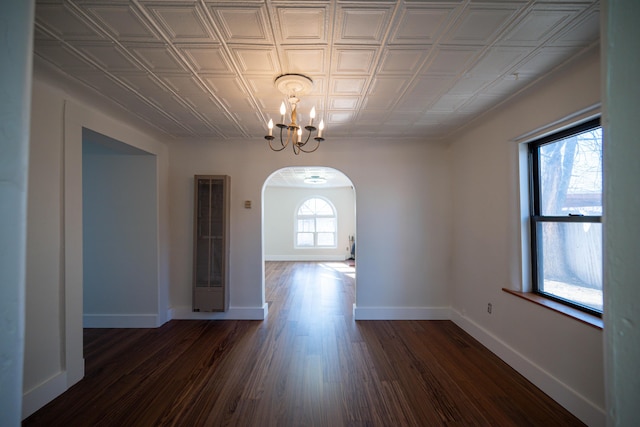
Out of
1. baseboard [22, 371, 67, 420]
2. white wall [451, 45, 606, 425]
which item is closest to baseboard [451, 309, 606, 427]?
white wall [451, 45, 606, 425]

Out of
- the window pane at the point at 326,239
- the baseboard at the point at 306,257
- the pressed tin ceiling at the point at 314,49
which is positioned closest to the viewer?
the pressed tin ceiling at the point at 314,49

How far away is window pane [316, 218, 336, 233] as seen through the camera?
9.08 meters

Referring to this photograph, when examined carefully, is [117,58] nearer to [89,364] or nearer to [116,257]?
[116,257]

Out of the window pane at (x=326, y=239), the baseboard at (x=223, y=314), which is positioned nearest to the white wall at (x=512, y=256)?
the baseboard at (x=223, y=314)

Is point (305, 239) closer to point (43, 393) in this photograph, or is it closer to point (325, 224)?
point (325, 224)

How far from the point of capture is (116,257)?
3307 mm

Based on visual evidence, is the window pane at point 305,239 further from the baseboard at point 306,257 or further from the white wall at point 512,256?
the white wall at point 512,256

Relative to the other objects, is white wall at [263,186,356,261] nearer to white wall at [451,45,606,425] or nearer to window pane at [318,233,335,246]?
window pane at [318,233,335,246]

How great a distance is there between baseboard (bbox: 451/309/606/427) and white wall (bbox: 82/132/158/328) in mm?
3930

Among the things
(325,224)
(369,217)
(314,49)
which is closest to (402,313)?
(369,217)

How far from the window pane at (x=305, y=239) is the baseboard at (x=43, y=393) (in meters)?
7.09

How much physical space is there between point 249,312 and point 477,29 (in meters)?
3.68

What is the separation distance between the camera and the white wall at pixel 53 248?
1.92m

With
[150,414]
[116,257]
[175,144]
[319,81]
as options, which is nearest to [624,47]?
[319,81]
